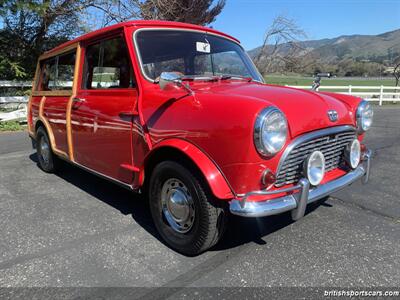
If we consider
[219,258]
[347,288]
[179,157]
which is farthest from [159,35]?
[347,288]

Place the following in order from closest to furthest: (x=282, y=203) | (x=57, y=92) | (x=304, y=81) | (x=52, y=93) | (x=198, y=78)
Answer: (x=282, y=203) < (x=198, y=78) < (x=57, y=92) < (x=52, y=93) < (x=304, y=81)

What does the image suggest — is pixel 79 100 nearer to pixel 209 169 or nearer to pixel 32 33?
pixel 209 169

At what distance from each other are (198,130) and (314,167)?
90cm

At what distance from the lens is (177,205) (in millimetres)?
2912

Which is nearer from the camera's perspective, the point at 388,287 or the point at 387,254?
the point at 388,287

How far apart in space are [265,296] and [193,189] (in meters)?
0.87

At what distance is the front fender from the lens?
8.20 feet

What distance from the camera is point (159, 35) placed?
3451 millimetres

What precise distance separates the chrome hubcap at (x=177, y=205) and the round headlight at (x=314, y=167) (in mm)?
893

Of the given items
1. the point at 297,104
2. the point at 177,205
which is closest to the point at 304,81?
the point at 297,104

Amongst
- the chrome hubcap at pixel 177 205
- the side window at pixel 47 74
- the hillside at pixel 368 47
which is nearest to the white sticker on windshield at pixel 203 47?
the chrome hubcap at pixel 177 205

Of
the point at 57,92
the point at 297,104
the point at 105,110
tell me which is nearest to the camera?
the point at 297,104

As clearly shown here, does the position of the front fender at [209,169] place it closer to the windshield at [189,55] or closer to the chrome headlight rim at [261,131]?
the chrome headlight rim at [261,131]

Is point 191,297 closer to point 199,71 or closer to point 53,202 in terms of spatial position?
point 199,71
